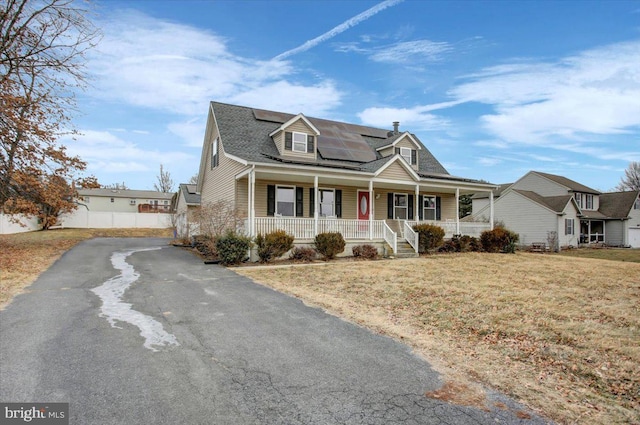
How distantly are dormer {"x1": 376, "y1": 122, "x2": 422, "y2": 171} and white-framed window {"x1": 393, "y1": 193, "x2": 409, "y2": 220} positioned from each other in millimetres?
2183

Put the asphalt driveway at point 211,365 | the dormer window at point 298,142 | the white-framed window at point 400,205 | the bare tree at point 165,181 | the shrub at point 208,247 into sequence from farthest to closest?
the bare tree at point 165,181 → the white-framed window at point 400,205 → the dormer window at point 298,142 → the shrub at point 208,247 → the asphalt driveway at point 211,365

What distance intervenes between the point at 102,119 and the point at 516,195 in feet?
108

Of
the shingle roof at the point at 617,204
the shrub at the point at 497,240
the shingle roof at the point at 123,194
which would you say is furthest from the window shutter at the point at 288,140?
the shingle roof at the point at 123,194

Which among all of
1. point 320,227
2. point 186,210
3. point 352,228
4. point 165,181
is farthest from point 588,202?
point 165,181

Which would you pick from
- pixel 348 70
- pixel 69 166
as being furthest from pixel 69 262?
pixel 348 70

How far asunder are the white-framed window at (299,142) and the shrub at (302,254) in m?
5.71

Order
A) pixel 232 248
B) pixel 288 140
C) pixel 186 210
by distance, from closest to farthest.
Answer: pixel 232 248 < pixel 288 140 < pixel 186 210

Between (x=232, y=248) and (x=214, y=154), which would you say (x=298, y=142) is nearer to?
(x=214, y=154)

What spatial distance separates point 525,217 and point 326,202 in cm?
2254

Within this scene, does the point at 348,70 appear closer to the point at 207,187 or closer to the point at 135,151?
the point at 207,187

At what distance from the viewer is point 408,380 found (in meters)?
4.09

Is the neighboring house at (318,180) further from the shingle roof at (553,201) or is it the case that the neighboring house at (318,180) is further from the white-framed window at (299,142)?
the shingle roof at (553,201)

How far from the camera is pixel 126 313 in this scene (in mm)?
6852

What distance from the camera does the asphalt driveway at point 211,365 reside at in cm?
336
